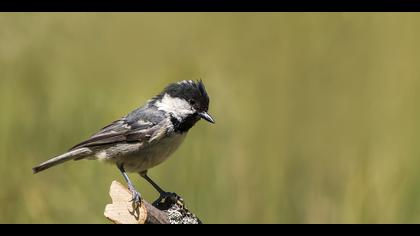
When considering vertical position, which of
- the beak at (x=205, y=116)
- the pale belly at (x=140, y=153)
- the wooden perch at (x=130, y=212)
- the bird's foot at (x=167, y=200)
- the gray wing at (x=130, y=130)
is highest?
the beak at (x=205, y=116)

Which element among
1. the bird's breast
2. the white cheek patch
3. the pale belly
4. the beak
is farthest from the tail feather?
the beak

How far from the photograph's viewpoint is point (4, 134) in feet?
21.6

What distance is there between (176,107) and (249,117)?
1879mm

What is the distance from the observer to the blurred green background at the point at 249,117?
21.2 feet

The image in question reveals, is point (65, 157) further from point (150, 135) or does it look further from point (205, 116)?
point (205, 116)

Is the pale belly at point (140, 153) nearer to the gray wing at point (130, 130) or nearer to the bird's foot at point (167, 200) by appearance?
the gray wing at point (130, 130)

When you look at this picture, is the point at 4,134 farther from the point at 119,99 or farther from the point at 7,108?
the point at 119,99

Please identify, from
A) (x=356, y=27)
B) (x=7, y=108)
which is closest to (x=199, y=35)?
(x=356, y=27)

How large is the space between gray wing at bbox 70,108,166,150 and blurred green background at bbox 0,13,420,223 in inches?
49.5

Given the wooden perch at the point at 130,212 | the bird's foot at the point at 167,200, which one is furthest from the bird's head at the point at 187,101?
the wooden perch at the point at 130,212

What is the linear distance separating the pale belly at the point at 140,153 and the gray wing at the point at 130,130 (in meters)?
0.05

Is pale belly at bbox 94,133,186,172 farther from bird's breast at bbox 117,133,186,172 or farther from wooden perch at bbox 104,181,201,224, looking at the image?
wooden perch at bbox 104,181,201,224

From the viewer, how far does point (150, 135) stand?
5.15 metres

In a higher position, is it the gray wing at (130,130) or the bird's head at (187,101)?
the bird's head at (187,101)
